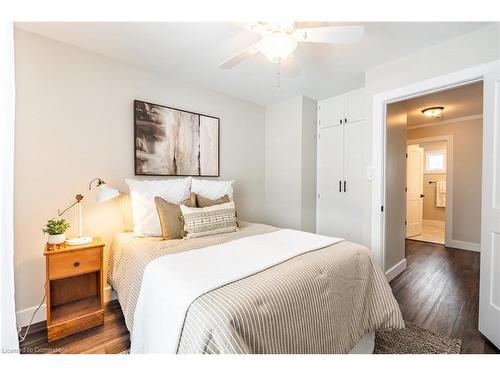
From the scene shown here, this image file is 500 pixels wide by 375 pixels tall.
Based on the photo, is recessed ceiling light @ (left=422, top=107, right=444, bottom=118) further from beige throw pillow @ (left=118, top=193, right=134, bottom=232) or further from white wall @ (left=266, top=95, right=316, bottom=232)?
beige throw pillow @ (left=118, top=193, right=134, bottom=232)

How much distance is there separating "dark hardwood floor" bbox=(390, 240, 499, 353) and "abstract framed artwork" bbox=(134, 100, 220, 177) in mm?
2621

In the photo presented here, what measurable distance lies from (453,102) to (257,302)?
174 inches

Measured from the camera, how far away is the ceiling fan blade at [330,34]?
130 cm

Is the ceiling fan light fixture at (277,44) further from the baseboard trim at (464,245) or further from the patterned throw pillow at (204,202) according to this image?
Answer: the baseboard trim at (464,245)

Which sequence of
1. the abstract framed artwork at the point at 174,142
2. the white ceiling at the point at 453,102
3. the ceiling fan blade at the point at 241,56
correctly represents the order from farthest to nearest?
the white ceiling at the point at 453,102, the abstract framed artwork at the point at 174,142, the ceiling fan blade at the point at 241,56

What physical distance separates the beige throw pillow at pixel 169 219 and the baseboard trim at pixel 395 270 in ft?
8.09

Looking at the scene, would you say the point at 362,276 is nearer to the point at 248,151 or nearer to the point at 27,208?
the point at 248,151

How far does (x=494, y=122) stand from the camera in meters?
1.64

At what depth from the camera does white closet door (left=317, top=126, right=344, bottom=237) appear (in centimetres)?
319

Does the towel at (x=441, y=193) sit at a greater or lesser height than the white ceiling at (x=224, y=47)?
lesser

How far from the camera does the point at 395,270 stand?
287 cm

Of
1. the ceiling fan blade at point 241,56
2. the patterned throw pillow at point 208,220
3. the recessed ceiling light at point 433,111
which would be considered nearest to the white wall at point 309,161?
the patterned throw pillow at point 208,220

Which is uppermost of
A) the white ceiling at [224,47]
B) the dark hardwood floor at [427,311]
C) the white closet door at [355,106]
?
the white ceiling at [224,47]
